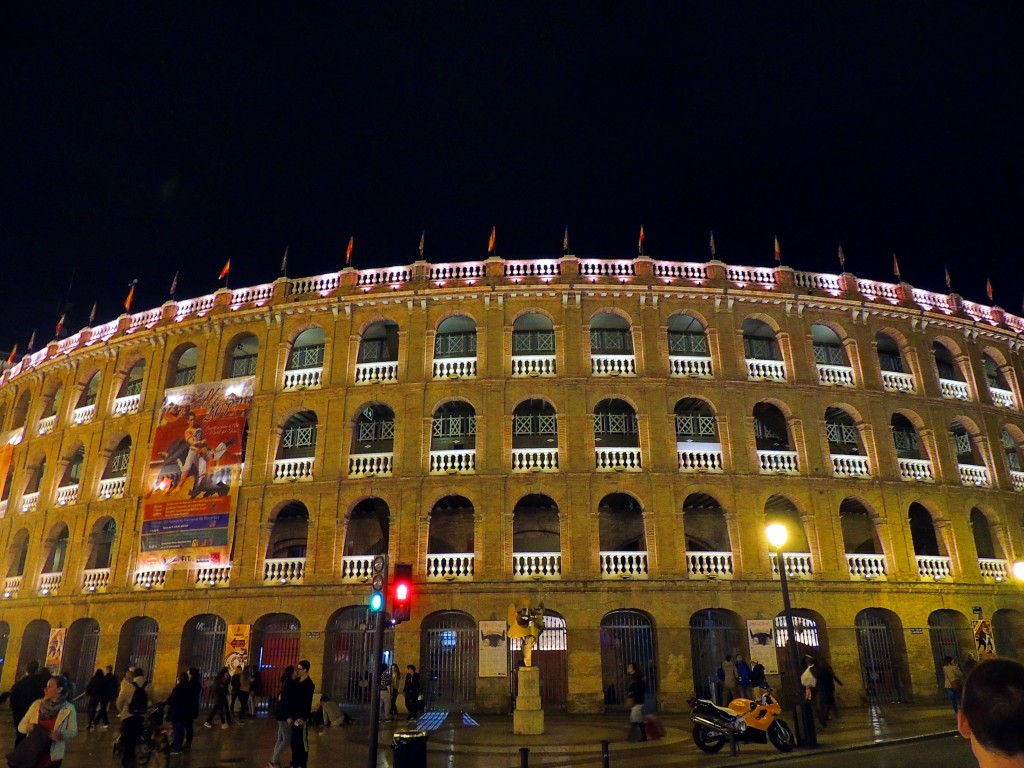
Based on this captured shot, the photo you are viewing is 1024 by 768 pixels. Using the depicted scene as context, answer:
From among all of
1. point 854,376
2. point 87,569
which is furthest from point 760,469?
point 87,569

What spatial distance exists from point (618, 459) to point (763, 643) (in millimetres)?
7254

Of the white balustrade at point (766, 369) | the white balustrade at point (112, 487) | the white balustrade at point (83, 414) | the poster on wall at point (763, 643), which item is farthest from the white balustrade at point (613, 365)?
the white balustrade at point (83, 414)

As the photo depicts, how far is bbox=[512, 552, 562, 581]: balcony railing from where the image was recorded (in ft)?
73.0

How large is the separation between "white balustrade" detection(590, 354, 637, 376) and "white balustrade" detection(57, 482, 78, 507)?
21.3 metres

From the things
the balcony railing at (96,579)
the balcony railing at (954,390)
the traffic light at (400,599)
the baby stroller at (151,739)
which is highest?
the balcony railing at (954,390)

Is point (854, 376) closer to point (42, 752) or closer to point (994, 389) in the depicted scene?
point (994, 389)

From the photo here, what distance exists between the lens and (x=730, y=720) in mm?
13609

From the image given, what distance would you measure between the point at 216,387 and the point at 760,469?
20.1 m

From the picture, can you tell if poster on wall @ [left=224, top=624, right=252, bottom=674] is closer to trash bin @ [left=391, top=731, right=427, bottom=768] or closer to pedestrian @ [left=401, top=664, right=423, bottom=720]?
pedestrian @ [left=401, top=664, right=423, bottom=720]

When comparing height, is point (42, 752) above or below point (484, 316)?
below

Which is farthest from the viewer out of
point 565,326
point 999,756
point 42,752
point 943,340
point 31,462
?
point 31,462

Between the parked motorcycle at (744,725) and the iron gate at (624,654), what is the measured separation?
7985 mm

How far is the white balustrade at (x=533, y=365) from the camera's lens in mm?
24750

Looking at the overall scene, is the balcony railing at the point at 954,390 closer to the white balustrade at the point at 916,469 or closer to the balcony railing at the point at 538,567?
the white balustrade at the point at 916,469
